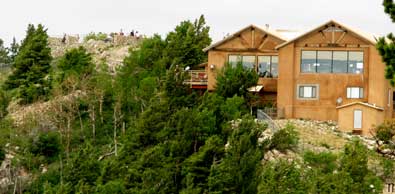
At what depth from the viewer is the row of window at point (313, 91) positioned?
5028 cm

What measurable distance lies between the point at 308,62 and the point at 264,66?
252cm

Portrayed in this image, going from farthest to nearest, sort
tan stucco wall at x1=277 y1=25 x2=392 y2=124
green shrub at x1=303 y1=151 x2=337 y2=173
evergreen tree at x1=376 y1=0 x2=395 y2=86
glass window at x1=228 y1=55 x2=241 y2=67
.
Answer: glass window at x1=228 y1=55 x2=241 y2=67 → tan stucco wall at x1=277 y1=25 x2=392 y2=124 → green shrub at x1=303 y1=151 x2=337 y2=173 → evergreen tree at x1=376 y1=0 x2=395 y2=86

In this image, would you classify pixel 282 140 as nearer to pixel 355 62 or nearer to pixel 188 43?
pixel 355 62

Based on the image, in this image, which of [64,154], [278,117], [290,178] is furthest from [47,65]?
[290,178]

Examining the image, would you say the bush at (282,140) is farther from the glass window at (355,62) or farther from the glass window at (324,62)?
the glass window at (355,62)

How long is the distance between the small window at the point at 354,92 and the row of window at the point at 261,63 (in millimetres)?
3620

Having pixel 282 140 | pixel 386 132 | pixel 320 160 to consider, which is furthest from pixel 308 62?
pixel 320 160

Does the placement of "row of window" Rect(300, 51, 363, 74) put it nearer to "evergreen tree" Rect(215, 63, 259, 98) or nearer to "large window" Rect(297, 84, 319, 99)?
"large window" Rect(297, 84, 319, 99)

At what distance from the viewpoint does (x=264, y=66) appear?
52.6 m

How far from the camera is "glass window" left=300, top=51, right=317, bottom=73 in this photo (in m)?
50.6

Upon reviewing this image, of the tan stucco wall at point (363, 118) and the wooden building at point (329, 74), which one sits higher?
the wooden building at point (329, 74)

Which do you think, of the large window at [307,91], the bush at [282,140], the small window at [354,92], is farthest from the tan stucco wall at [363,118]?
the bush at [282,140]

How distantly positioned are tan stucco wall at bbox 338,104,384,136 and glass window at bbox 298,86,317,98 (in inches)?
79.0

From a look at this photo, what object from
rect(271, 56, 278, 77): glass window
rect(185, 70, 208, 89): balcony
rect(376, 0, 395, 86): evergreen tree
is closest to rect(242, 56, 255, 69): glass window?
rect(271, 56, 278, 77): glass window
